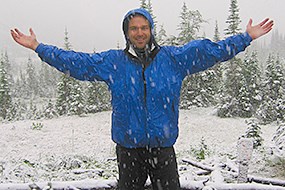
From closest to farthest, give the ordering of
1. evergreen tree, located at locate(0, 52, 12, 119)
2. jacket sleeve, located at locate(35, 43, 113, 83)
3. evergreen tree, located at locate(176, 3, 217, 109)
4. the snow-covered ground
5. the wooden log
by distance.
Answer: jacket sleeve, located at locate(35, 43, 113, 83), the wooden log, the snow-covered ground, evergreen tree, located at locate(176, 3, 217, 109), evergreen tree, located at locate(0, 52, 12, 119)

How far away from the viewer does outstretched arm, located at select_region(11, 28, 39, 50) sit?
2871 millimetres

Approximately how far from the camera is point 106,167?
24.1 feet

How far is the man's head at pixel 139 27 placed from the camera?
272 centimetres

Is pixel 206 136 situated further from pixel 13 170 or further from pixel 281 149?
pixel 13 170

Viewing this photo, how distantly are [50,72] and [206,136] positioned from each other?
300 ft

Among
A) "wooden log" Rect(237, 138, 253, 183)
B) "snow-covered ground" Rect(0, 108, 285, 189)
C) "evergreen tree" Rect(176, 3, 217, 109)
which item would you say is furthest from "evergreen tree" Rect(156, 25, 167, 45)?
"wooden log" Rect(237, 138, 253, 183)

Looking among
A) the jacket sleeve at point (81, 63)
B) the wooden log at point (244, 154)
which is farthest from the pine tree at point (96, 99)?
the jacket sleeve at point (81, 63)

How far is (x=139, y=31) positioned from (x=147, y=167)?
4.01 feet

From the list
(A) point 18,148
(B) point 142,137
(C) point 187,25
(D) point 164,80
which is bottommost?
(A) point 18,148

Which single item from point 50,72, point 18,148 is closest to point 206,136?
point 18,148

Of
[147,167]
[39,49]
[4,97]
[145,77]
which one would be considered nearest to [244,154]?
[147,167]

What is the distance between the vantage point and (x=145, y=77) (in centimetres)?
265

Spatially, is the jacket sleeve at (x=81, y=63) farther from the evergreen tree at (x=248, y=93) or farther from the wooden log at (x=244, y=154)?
the evergreen tree at (x=248, y=93)

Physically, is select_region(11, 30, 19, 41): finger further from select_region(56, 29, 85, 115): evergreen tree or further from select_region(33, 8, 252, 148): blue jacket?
select_region(56, 29, 85, 115): evergreen tree
